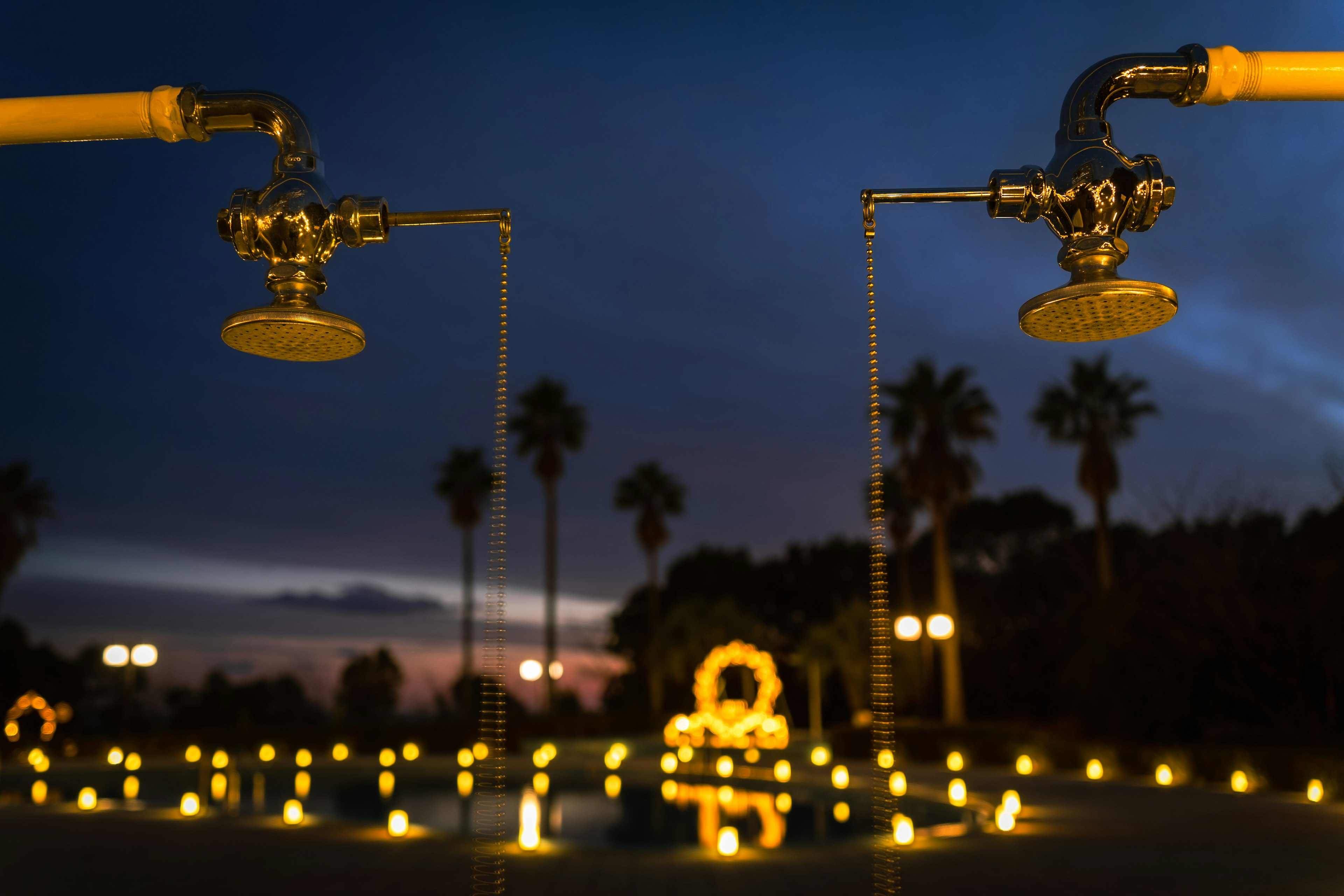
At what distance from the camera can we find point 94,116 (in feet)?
10.3

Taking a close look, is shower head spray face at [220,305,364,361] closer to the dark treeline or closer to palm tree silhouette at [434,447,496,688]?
the dark treeline

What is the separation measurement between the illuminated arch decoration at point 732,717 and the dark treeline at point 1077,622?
734 centimetres

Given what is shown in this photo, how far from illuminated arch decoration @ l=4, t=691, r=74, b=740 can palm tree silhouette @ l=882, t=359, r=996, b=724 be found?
24.7 m

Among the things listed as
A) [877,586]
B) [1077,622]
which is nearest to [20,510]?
[1077,622]

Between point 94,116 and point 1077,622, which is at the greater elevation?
point 94,116

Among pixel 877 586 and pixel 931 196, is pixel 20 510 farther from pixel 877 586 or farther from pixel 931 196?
pixel 931 196

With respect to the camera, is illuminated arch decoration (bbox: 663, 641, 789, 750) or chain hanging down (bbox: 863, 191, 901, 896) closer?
chain hanging down (bbox: 863, 191, 901, 896)

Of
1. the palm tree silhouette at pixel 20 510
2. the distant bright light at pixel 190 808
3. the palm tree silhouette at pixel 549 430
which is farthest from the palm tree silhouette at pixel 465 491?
the distant bright light at pixel 190 808

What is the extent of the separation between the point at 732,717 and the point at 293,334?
18523mm

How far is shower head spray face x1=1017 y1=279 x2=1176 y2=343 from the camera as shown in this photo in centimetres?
278

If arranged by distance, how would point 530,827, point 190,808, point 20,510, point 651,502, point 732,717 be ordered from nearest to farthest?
point 530,827
point 190,808
point 732,717
point 20,510
point 651,502

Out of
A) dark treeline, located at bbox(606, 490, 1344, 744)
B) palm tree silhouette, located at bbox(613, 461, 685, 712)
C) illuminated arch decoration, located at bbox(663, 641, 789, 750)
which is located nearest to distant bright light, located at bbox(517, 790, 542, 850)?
illuminated arch decoration, located at bbox(663, 641, 789, 750)

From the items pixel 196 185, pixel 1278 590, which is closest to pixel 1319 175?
pixel 1278 590

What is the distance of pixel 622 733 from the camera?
30.3 metres
